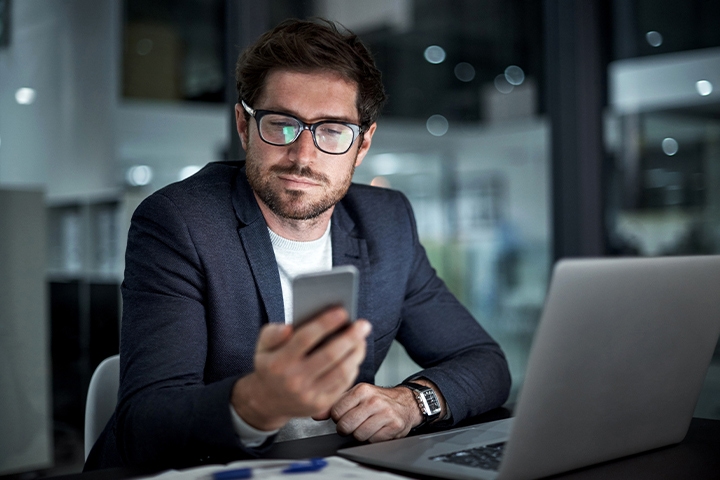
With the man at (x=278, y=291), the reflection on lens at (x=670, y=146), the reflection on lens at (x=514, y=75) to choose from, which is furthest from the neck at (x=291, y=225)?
the reflection on lens at (x=514, y=75)

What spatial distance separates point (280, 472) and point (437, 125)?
255 inches

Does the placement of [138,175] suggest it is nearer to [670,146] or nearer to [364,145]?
[364,145]

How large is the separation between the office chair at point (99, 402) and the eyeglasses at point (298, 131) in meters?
0.61

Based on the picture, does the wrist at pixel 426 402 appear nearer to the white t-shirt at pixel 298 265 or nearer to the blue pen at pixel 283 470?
the white t-shirt at pixel 298 265

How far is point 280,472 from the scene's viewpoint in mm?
847

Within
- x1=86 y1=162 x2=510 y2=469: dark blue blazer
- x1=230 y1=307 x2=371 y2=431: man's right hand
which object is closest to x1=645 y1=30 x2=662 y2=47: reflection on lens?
x1=86 y1=162 x2=510 y2=469: dark blue blazer

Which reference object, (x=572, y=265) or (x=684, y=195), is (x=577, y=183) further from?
(x=572, y=265)

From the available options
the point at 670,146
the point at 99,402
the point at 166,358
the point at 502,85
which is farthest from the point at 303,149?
the point at 502,85

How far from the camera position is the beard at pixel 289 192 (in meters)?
1.50

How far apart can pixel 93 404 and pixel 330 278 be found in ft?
2.92

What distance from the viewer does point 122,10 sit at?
2803mm

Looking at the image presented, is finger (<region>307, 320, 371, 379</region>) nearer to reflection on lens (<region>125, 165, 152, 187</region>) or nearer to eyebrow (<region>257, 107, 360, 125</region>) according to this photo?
eyebrow (<region>257, 107, 360, 125</region>)

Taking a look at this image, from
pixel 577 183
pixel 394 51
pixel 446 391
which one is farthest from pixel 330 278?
pixel 394 51

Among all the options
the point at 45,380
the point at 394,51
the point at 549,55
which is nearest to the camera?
the point at 45,380
